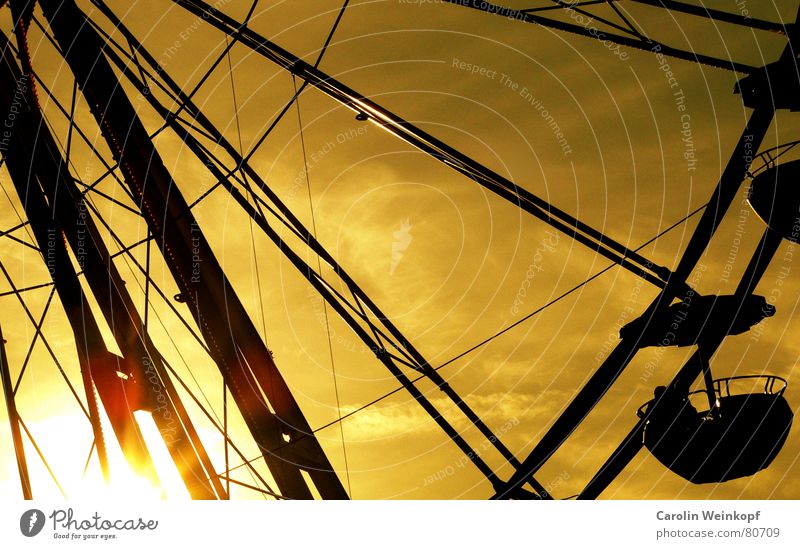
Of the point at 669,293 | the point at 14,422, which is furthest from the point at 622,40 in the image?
the point at 14,422

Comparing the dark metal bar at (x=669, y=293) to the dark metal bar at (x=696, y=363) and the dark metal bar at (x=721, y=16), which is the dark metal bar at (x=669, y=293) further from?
the dark metal bar at (x=721, y=16)

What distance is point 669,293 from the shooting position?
642 centimetres

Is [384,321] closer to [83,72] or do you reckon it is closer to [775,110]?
[83,72]

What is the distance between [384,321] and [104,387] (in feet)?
10.1

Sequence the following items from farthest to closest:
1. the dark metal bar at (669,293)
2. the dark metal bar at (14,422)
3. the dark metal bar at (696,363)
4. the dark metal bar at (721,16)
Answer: the dark metal bar at (14,422), the dark metal bar at (721,16), the dark metal bar at (696,363), the dark metal bar at (669,293)

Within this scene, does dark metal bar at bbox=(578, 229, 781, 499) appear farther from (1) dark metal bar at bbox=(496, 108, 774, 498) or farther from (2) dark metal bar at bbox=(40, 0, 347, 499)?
(2) dark metal bar at bbox=(40, 0, 347, 499)

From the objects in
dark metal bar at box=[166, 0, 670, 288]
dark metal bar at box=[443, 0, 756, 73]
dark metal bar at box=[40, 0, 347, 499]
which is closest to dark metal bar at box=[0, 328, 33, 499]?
dark metal bar at box=[40, 0, 347, 499]

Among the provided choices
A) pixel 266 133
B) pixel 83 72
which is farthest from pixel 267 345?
pixel 83 72

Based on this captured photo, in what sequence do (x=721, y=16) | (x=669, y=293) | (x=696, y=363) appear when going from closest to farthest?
(x=669, y=293) < (x=696, y=363) < (x=721, y=16)

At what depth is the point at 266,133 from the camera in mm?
9758

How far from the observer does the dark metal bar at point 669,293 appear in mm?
6125

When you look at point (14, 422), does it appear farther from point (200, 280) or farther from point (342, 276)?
point (342, 276)

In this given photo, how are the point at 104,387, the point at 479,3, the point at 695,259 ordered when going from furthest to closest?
the point at 104,387, the point at 479,3, the point at 695,259

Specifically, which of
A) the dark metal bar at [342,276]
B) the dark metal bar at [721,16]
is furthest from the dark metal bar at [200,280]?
the dark metal bar at [721,16]
